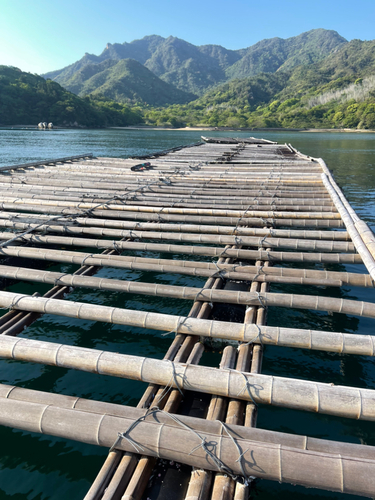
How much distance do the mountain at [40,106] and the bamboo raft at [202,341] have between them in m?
128

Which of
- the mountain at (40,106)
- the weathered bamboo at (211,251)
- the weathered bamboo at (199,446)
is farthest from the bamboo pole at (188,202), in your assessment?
the mountain at (40,106)

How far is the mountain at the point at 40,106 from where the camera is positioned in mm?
117375

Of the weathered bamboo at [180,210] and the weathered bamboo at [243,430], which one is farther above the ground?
the weathered bamboo at [180,210]

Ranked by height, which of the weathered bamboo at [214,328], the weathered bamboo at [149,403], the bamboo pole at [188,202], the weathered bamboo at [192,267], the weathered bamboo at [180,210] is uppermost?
the bamboo pole at [188,202]

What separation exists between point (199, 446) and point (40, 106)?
15008 cm

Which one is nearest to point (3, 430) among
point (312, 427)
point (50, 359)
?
point (50, 359)

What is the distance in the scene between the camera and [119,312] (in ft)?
23.2

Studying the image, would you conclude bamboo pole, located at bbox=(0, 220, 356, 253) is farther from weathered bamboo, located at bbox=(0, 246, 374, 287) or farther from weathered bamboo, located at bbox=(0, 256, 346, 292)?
weathered bamboo, located at bbox=(0, 256, 346, 292)

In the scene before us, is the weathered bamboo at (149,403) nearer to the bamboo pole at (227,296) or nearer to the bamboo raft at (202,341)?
the bamboo raft at (202,341)

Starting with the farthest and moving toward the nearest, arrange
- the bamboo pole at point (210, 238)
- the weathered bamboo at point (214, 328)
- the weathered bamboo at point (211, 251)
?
the bamboo pole at point (210, 238) → the weathered bamboo at point (211, 251) → the weathered bamboo at point (214, 328)

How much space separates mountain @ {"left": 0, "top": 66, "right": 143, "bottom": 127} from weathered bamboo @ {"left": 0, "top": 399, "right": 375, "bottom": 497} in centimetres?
13907

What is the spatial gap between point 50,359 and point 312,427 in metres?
5.34

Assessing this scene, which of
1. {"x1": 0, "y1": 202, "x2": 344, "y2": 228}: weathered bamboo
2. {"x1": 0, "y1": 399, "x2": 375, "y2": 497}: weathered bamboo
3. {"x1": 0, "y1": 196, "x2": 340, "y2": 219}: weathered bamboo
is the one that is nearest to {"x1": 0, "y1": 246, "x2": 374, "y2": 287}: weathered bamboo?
{"x1": 0, "y1": 202, "x2": 344, "y2": 228}: weathered bamboo

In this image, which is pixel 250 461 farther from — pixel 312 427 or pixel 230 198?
pixel 230 198
